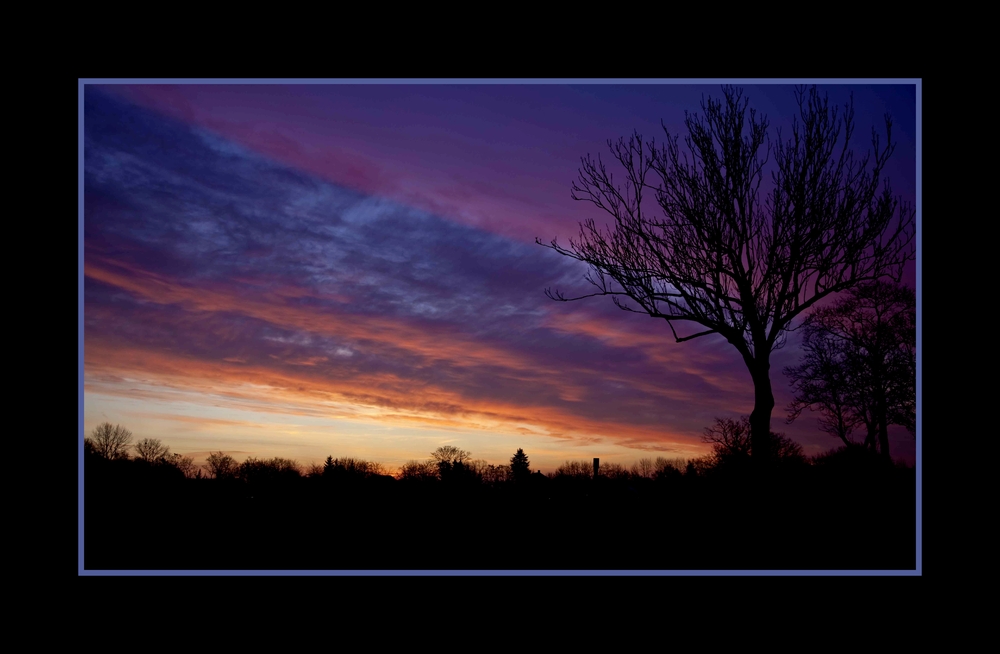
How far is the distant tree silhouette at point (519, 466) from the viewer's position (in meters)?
5.53

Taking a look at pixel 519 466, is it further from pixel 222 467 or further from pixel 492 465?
pixel 222 467

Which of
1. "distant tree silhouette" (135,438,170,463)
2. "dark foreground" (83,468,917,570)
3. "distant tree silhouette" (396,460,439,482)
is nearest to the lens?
"dark foreground" (83,468,917,570)

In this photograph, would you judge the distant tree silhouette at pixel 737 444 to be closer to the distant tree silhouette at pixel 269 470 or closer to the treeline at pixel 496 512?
the treeline at pixel 496 512

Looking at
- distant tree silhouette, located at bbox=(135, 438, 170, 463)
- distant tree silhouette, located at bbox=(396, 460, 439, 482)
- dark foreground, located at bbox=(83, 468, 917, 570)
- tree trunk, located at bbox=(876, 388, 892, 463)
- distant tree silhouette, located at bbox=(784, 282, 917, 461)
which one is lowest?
dark foreground, located at bbox=(83, 468, 917, 570)

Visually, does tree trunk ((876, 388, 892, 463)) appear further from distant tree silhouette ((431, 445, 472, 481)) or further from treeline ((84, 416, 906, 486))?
distant tree silhouette ((431, 445, 472, 481))

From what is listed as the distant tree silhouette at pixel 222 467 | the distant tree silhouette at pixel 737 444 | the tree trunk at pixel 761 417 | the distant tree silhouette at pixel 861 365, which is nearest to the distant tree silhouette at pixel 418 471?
the distant tree silhouette at pixel 222 467

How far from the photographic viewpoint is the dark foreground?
15.4 ft

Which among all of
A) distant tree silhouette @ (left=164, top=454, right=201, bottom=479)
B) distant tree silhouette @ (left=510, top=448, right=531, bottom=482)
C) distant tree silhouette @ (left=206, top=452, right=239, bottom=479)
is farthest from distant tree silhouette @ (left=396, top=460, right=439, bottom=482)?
distant tree silhouette @ (left=164, top=454, right=201, bottom=479)

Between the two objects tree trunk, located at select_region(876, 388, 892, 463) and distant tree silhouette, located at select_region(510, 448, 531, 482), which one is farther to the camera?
distant tree silhouette, located at select_region(510, 448, 531, 482)

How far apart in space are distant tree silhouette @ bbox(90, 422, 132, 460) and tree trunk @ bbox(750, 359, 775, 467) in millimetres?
4974

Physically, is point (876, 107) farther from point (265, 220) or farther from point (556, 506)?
point (265, 220)
